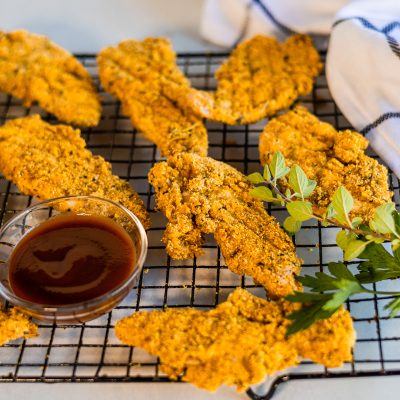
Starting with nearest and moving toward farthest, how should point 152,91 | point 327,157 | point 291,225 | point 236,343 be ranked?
point 236,343 < point 291,225 < point 327,157 < point 152,91

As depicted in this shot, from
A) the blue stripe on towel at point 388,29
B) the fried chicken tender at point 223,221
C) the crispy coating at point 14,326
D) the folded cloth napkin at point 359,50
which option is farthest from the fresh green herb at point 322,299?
the blue stripe on towel at point 388,29

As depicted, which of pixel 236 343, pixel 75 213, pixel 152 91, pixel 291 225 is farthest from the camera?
pixel 152 91

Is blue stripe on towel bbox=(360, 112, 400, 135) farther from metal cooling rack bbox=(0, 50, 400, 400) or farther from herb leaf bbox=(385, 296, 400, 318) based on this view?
herb leaf bbox=(385, 296, 400, 318)

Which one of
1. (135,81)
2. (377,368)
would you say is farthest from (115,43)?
(377,368)

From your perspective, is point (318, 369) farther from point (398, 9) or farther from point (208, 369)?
point (398, 9)

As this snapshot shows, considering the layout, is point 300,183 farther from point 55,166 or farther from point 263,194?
point 55,166

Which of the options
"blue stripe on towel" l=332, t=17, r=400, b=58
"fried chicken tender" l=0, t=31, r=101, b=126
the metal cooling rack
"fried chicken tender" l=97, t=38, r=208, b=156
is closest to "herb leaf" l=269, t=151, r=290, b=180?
the metal cooling rack

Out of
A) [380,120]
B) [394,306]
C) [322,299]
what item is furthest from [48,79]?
[394,306]
